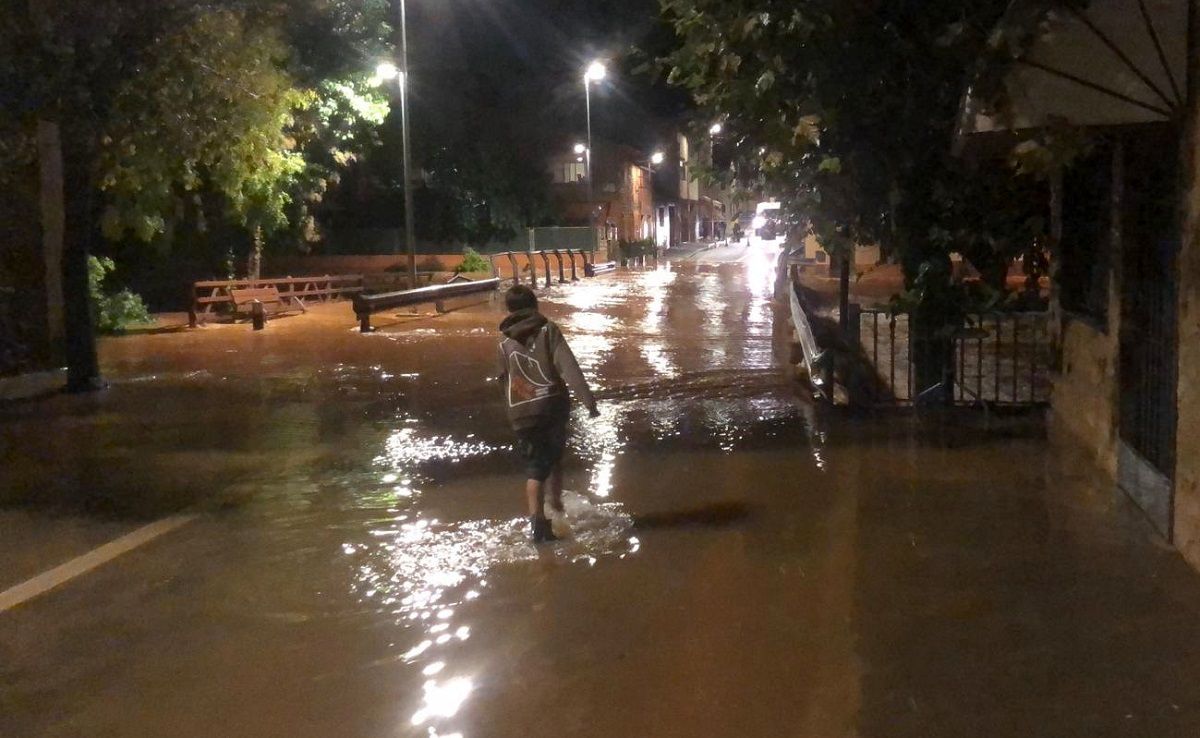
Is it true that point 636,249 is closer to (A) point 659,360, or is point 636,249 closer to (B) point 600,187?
(B) point 600,187

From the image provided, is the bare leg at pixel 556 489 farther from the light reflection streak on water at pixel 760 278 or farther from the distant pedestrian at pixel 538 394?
the light reflection streak on water at pixel 760 278

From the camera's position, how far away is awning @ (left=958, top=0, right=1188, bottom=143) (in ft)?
22.3

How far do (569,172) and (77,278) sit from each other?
2066 inches

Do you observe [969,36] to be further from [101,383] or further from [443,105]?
[443,105]

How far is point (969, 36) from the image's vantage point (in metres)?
8.03

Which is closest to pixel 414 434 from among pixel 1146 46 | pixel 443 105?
pixel 1146 46

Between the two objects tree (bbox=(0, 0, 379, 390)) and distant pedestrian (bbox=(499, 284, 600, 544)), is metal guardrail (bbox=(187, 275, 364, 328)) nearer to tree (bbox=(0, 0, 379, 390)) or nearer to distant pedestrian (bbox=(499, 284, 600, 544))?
tree (bbox=(0, 0, 379, 390))

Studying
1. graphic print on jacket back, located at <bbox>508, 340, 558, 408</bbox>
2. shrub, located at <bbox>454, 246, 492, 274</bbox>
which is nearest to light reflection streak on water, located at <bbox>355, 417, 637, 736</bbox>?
graphic print on jacket back, located at <bbox>508, 340, 558, 408</bbox>

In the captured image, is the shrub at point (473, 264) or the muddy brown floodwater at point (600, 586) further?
the shrub at point (473, 264)

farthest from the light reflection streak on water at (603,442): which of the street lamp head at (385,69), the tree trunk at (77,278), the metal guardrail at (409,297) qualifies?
the street lamp head at (385,69)

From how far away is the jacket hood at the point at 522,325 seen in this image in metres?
7.51

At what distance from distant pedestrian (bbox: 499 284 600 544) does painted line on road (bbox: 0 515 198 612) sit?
2.58 metres

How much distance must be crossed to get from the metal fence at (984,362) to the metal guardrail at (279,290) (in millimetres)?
13022

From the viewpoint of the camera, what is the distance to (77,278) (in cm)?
1448
